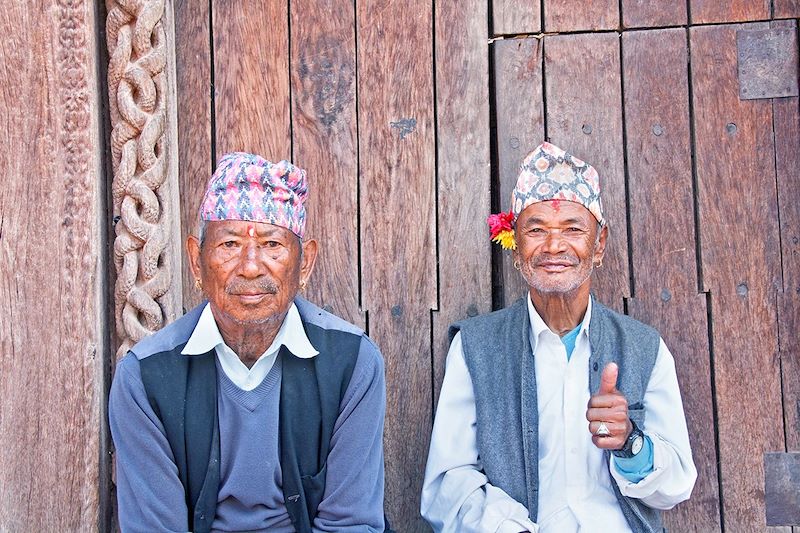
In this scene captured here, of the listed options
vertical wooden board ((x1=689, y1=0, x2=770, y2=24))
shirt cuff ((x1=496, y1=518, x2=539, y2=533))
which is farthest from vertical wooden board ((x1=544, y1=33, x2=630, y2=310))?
shirt cuff ((x1=496, y1=518, x2=539, y2=533))

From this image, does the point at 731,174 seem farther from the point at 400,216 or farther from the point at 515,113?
the point at 400,216

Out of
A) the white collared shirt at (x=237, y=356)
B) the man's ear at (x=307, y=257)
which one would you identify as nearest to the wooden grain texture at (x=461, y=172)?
the man's ear at (x=307, y=257)

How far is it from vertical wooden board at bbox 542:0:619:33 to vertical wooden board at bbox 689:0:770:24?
26 centimetres

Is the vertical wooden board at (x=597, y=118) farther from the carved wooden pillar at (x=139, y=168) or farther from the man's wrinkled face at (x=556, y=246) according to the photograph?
the carved wooden pillar at (x=139, y=168)

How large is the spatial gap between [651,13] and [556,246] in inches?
37.3

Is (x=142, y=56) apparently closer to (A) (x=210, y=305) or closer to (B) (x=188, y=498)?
(A) (x=210, y=305)

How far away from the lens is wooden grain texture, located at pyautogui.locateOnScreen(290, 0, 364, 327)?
10.3 feet

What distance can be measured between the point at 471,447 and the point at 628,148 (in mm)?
1139

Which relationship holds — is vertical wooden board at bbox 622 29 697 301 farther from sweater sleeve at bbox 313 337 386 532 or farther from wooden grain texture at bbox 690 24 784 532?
sweater sleeve at bbox 313 337 386 532

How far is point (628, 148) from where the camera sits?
3.13 m

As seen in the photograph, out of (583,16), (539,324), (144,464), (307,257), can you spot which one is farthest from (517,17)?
(144,464)

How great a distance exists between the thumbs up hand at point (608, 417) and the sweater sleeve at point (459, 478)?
337 mm

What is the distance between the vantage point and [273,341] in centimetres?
253

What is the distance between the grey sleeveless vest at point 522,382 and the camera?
2686 millimetres
